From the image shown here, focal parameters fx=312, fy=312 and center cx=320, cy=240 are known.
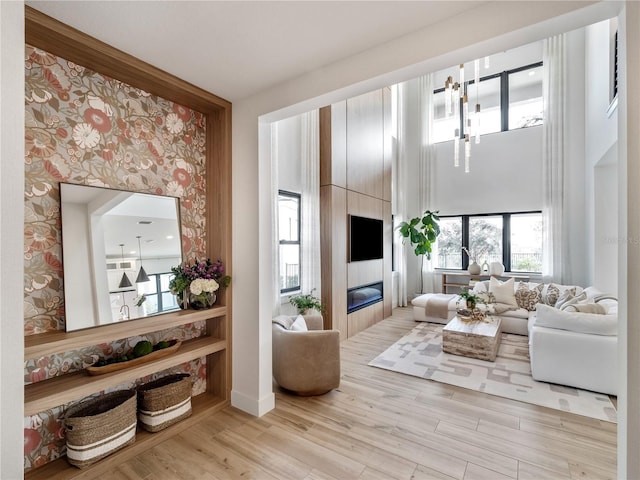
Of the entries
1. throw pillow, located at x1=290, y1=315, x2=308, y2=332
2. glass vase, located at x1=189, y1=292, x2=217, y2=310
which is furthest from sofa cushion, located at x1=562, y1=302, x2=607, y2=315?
glass vase, located at x1=189, y1=292, x2=217, y2=310

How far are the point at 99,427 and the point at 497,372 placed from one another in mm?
3665

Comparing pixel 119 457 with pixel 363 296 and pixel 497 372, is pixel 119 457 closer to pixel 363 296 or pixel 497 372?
pixel 497 372

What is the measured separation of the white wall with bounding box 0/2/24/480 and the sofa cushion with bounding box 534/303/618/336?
4055 millimetres

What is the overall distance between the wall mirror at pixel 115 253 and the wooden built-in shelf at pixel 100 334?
84 millimetres

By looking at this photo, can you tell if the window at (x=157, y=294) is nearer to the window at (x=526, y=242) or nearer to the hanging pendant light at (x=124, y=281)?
the hanging pendant light at (x=124, y=281)

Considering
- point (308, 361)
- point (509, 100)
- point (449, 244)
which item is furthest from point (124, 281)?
point (509, 100)

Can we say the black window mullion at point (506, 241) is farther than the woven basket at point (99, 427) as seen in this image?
Yes

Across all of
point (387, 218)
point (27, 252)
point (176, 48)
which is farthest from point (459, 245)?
point (27, 252)

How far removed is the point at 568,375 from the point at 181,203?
13.2ft

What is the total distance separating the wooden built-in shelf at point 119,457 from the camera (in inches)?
72.7

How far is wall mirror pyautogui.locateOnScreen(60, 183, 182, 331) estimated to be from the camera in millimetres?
2021

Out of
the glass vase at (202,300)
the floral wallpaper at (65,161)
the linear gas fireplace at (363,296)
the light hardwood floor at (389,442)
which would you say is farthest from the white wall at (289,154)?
the light hardwood floor at (389,442)

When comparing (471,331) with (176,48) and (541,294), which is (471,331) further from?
(176,48)

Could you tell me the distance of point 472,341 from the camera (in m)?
3.88
